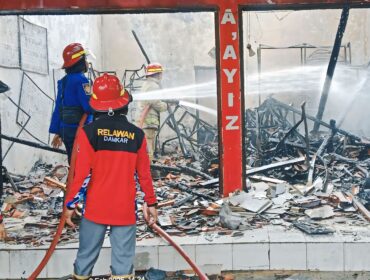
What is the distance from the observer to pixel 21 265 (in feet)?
18.8

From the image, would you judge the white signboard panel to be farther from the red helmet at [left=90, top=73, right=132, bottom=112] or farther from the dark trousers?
the red helmet at [left=90, top=73, right=132, bottom=112]

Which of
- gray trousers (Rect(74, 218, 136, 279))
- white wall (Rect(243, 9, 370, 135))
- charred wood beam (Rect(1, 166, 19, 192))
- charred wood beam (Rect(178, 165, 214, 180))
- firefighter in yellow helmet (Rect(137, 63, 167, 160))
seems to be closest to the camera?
gray trousers (Rect(74, 218, 136, 279))

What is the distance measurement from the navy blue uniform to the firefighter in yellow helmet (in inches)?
→ 161

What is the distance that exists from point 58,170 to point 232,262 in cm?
589

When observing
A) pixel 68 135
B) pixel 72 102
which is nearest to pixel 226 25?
pixel 72 102

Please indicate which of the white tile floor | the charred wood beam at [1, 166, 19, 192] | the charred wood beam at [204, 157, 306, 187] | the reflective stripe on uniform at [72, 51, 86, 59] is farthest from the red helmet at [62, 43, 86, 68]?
Answer: the charred wood beam at [204, 157, 306, 187]

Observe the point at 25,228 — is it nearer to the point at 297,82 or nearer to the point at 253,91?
the point at 253,91

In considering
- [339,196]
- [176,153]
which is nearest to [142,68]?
[176,153]

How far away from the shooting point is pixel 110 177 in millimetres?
4383

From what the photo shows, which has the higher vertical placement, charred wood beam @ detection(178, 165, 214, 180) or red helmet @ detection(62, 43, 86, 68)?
red helmet @ detection(62, 43, 86, 68)

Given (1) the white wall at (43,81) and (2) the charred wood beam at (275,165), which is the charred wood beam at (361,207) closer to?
(2) the charred wood beam at (275,165)

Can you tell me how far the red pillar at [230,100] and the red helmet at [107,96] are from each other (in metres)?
3.05

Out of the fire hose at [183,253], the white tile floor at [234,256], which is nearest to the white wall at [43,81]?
the white tile floor at [234,256]

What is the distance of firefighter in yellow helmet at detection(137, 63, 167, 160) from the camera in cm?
1055
